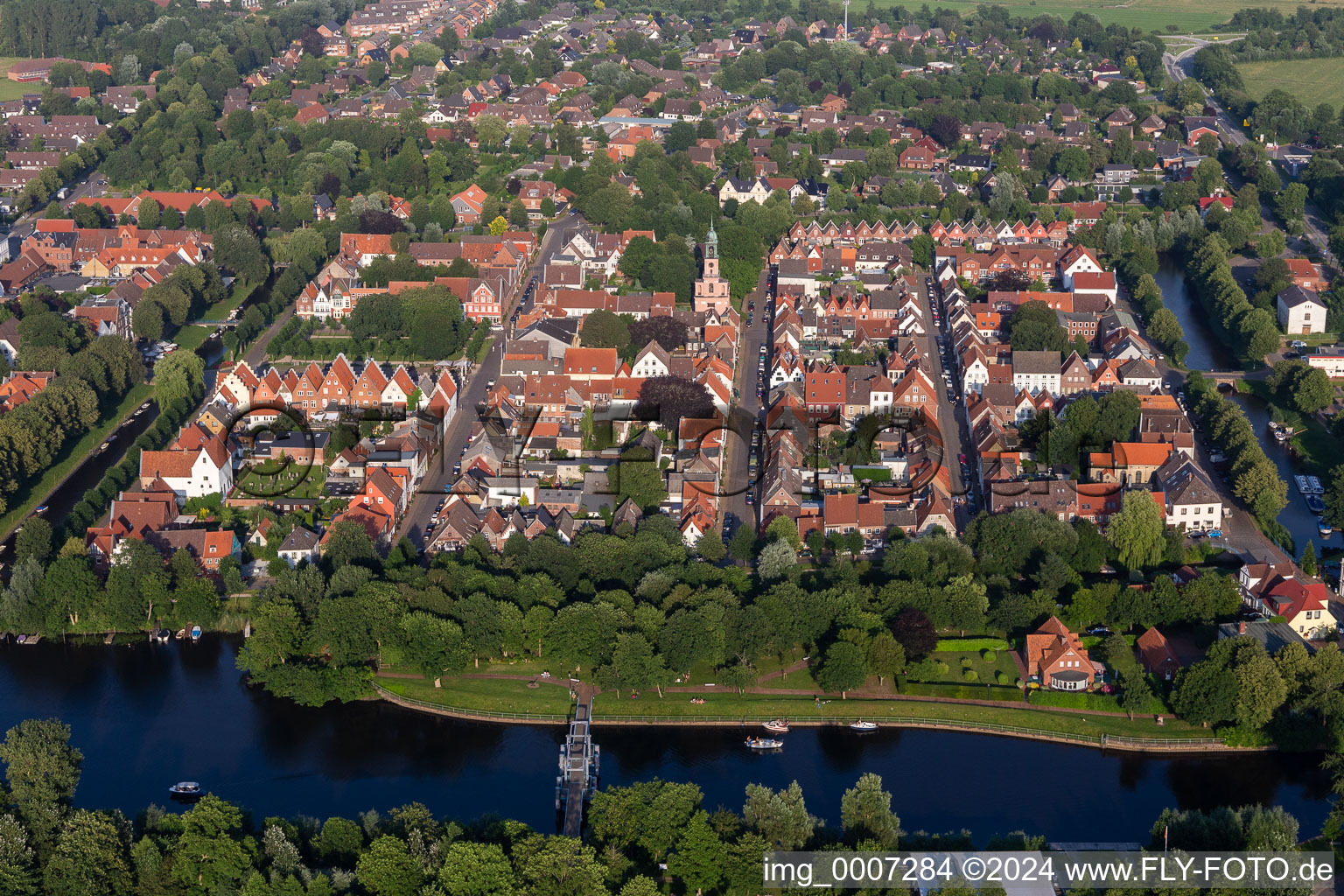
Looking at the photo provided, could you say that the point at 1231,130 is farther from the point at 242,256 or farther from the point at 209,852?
the point at 209,852

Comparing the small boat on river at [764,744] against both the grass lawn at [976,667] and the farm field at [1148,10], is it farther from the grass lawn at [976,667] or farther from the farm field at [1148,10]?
the farm field at [1148,10]

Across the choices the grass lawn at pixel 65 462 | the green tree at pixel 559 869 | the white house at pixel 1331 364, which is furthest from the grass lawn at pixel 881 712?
the white house at pixel 1331 364

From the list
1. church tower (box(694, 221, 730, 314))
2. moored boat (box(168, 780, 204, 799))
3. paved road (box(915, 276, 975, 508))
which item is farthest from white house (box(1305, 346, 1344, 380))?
moored boat (box(168, 780, 204, 799))

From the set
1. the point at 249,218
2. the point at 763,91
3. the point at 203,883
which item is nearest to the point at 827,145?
the point at 763,91

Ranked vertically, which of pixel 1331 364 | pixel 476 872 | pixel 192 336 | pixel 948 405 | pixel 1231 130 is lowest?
pixel 192 336

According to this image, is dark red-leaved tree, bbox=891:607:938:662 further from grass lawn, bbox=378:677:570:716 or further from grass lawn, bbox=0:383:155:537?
grass lawn, bbox=0:383:155:537

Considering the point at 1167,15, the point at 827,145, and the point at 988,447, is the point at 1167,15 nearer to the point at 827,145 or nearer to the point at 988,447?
the point at 827,145

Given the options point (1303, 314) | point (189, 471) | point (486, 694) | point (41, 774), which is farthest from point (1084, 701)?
point (1303, 314)
